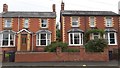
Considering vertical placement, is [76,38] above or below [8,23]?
below

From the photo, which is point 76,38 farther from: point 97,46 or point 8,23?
point 8,23

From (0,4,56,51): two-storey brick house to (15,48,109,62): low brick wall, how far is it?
8.31m

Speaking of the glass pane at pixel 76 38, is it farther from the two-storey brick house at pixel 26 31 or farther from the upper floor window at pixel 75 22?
the two-storey brick house at pixel 26 31

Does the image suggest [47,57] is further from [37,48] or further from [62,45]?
[37,48]

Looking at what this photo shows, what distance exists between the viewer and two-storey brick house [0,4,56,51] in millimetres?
40062

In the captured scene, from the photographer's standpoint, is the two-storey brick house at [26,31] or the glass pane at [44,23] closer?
the two-storey brick house at [26,31]

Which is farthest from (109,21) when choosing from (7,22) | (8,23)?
(7,22)

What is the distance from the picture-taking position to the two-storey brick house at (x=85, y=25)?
40.2m

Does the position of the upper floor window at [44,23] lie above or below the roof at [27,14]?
below

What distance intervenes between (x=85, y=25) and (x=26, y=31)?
10367 mm

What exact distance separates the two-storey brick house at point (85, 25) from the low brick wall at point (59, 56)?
27.1 ft

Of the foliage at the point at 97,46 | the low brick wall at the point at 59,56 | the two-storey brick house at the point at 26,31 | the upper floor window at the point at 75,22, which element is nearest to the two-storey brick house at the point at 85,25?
the upper floor window at the point at 75,22

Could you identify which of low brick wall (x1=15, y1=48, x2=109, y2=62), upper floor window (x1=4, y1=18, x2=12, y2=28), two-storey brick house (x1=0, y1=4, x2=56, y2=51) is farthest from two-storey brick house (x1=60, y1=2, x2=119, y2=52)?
upper floor window (x1=4, y1=18, x2=12, y2=28)

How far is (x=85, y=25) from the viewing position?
135 ft
